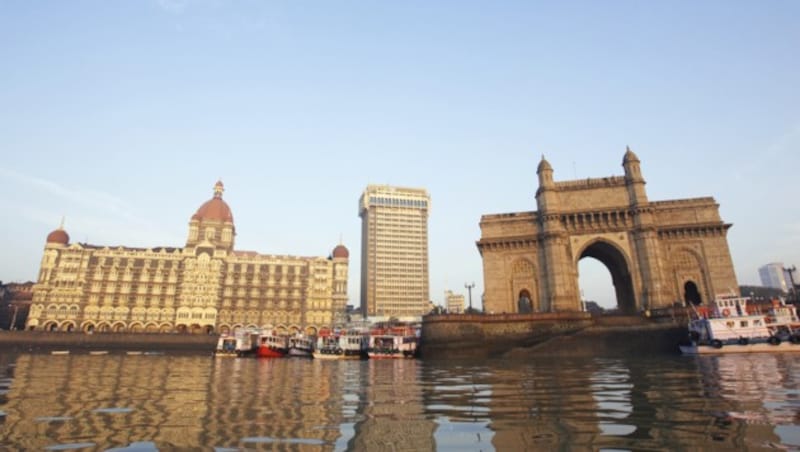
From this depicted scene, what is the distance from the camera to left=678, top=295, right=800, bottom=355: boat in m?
31.2

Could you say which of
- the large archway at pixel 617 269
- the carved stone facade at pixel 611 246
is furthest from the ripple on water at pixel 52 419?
the large archway at pixel 617 269

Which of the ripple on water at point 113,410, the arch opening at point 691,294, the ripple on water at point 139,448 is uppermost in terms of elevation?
the arch opening at point 691,294

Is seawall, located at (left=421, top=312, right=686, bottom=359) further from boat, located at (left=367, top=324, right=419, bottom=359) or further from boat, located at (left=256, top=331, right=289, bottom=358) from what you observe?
boat, located at (left=256, top=331, right=289, bottom=358)

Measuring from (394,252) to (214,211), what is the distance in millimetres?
57488

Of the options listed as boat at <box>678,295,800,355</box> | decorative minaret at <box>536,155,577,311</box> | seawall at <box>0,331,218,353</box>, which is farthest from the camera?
seawall at <box>0,331,218,353</box>

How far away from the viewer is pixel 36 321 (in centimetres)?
8125

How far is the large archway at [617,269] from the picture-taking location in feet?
163

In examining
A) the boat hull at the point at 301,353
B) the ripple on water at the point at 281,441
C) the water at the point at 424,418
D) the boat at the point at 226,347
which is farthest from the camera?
the boat hull at the point at 301,353

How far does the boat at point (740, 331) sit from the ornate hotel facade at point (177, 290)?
229 ft

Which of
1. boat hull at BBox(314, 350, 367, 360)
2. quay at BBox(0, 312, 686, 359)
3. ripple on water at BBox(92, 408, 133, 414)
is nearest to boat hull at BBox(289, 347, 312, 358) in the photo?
boat hull at BBox(314, 350, 367, 360)

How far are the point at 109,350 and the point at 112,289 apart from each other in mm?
23893

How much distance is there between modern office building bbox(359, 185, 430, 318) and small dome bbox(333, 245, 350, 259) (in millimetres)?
33445

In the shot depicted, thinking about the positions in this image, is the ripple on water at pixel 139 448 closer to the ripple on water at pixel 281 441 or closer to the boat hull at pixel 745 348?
the ripple on water at pixel 281 441

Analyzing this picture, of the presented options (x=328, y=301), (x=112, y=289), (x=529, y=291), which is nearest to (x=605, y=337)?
(x=529, y=291)
